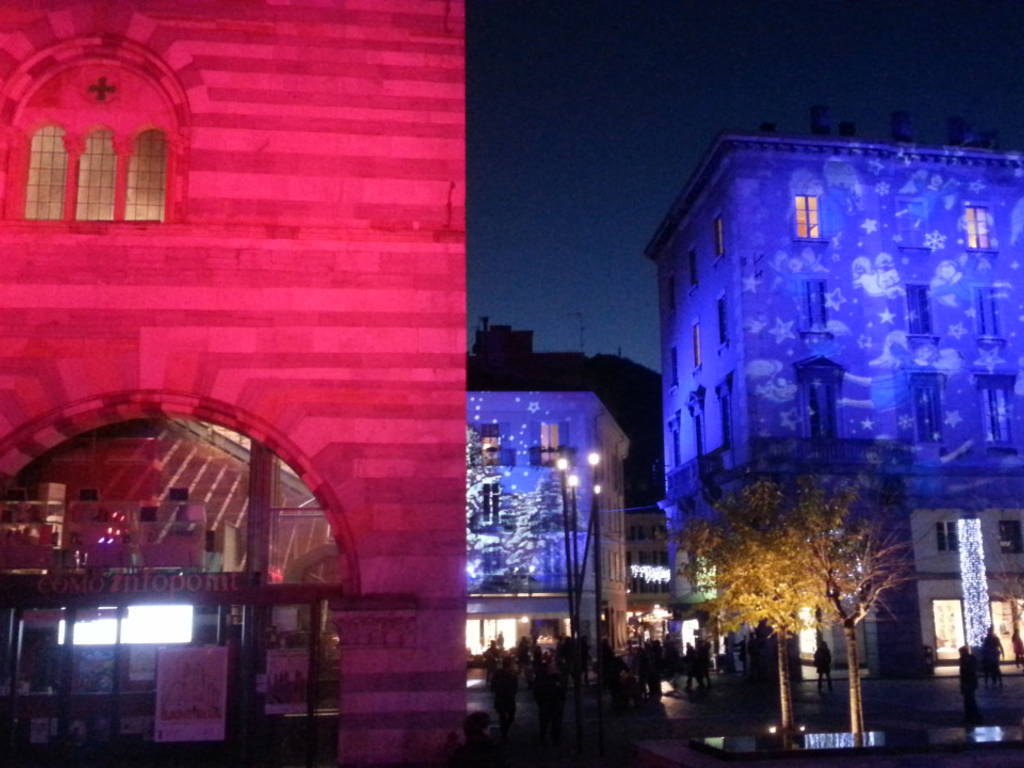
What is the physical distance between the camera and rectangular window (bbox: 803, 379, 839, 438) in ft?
137

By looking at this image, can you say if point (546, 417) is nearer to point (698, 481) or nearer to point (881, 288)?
point (698, 481)

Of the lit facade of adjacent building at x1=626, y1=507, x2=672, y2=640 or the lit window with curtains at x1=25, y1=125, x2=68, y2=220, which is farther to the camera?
the lit facade of adjacent building at x1=626, y1=507, x2=672, y2=640

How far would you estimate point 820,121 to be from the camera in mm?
45906

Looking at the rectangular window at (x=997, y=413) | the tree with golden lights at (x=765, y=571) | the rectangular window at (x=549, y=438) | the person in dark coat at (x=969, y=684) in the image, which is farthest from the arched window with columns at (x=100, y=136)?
the rectangular window at (x=997, y=413)

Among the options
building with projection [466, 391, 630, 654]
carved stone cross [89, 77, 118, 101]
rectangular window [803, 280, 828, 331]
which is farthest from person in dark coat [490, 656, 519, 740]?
building with projection [466, 391, 630, 654]

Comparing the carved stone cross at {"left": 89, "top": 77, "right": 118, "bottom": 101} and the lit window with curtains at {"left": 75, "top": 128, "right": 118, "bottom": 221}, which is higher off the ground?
the carved stone cross at {"left": 89, "top": 77, "right": 118, "bottom": 101}

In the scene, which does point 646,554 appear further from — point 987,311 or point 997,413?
point 987,311

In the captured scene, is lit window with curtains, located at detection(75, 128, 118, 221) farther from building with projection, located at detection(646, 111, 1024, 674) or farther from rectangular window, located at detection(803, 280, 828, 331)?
Answer: rectangular window, located at detection(803, 280, 828, 331)

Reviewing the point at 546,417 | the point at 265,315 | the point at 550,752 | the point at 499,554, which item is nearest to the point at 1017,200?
the point at 546,417

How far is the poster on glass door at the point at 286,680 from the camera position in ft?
54.2

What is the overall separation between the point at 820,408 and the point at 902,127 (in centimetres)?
1302

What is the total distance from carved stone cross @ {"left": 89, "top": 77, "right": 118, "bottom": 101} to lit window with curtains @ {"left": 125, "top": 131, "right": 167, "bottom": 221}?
809 millimetres

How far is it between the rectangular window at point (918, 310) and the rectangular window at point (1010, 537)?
8112 millimetres

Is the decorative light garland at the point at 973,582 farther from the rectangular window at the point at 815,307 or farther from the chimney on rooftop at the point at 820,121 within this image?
the chimney on rooftop at the point at 820,121
